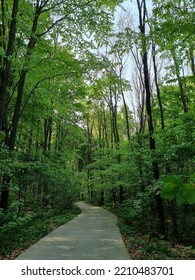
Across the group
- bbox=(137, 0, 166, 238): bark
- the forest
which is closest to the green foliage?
the forest

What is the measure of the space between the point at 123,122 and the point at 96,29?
23338mm

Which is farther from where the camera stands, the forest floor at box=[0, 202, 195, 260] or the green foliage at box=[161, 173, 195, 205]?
the forest floor at box=[0, 202, 195, 260]

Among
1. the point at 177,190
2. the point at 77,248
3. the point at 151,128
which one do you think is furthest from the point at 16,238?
the point at 177,190

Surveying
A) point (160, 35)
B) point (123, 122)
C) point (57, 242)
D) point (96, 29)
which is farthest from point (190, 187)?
point (123, 122)

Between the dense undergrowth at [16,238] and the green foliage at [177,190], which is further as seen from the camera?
the dense undergrowth at [16,238]

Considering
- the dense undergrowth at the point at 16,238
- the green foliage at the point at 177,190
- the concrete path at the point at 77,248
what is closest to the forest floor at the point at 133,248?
the dense undergrowth at the point at 16,238

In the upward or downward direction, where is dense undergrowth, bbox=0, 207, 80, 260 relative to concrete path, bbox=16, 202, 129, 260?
upward

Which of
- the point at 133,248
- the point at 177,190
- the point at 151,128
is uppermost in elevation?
the point at 151,128

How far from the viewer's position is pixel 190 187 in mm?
991

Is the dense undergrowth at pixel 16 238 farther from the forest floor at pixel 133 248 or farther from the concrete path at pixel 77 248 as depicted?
the concrete path at pixel 77 248

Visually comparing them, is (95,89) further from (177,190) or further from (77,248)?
(177,190)

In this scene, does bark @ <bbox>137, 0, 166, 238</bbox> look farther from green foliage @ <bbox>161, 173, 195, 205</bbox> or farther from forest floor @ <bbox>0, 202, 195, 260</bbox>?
green foliage @ <bbox>161, 173, 195, 205</bbox>
